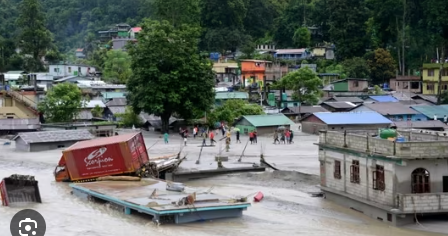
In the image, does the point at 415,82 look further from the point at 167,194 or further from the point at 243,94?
the point at 167,194

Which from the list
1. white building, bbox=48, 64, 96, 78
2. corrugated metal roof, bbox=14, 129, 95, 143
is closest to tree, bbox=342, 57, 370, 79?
white building, bbox=48, 64, 96, 78

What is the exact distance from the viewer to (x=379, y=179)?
22.5m

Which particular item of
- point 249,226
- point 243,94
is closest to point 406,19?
point 243,94

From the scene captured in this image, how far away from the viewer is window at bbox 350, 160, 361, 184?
23922mm

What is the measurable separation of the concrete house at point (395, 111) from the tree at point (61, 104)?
760 inches

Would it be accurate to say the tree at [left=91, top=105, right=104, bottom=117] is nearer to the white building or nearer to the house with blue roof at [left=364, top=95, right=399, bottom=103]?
the house with blue roof at [left=364, top=95, right=399, bottom=103]

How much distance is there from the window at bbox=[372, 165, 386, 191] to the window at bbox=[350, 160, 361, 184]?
110 centimetres

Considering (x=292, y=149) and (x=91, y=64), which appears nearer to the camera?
(x=292, y=149)

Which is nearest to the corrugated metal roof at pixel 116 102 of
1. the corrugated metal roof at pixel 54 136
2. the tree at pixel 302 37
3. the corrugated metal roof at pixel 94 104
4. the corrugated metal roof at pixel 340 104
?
the corrugated metal roof at pixel 94 104

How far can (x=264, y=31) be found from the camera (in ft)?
325

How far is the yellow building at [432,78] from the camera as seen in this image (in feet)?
221

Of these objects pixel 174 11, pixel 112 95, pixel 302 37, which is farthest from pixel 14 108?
pixel 302 37

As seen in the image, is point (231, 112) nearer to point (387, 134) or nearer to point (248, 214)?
point (387, 134)

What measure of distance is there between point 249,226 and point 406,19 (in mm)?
59194
